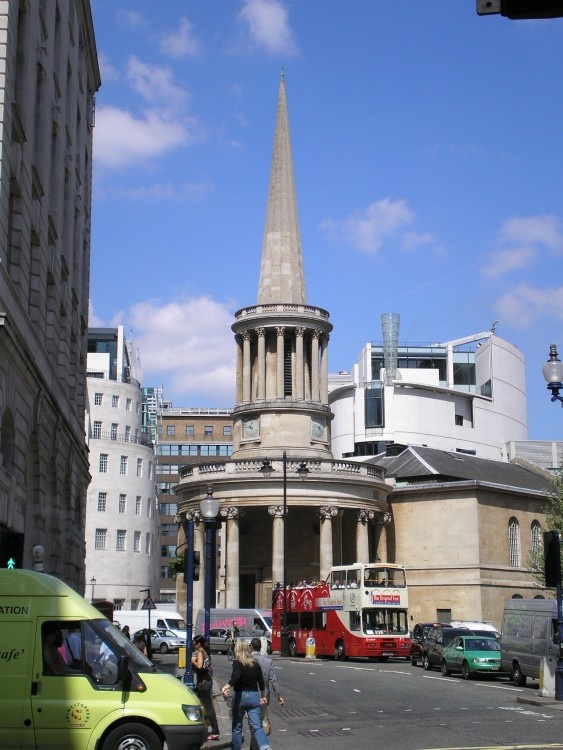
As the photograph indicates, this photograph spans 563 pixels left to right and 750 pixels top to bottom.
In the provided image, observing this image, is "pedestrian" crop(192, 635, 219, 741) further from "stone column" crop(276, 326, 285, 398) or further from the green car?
"stone column" crop(276, 326, 285, 398)

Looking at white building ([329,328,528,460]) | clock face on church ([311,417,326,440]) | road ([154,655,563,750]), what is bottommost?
road ([154,655,563,750])

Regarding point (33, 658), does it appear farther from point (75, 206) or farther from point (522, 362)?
point (522, 362)

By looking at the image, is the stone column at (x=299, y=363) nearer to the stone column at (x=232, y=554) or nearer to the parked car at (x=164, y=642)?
the stone column at (x=232, y=554)

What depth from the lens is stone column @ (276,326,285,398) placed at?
67.8m

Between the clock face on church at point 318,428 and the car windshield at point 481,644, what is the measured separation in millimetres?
32999

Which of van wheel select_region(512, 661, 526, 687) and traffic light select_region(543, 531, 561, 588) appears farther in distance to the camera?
van wheel select_region(512, 661, 526, 687)

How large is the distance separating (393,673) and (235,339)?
3693 cm

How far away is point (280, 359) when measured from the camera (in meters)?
68.2

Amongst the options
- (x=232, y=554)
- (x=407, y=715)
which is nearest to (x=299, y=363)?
(x=232, y=554)

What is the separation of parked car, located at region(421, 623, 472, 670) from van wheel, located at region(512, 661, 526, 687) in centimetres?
543

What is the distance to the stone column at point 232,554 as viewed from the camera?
64.7 m

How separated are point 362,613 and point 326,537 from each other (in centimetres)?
1871

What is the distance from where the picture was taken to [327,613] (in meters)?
49.2

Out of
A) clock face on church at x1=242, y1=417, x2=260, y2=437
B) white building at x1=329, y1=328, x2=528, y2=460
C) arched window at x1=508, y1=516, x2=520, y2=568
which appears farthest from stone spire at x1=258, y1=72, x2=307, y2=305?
white building at x1=329, y1=328, x2=528, y2=460
